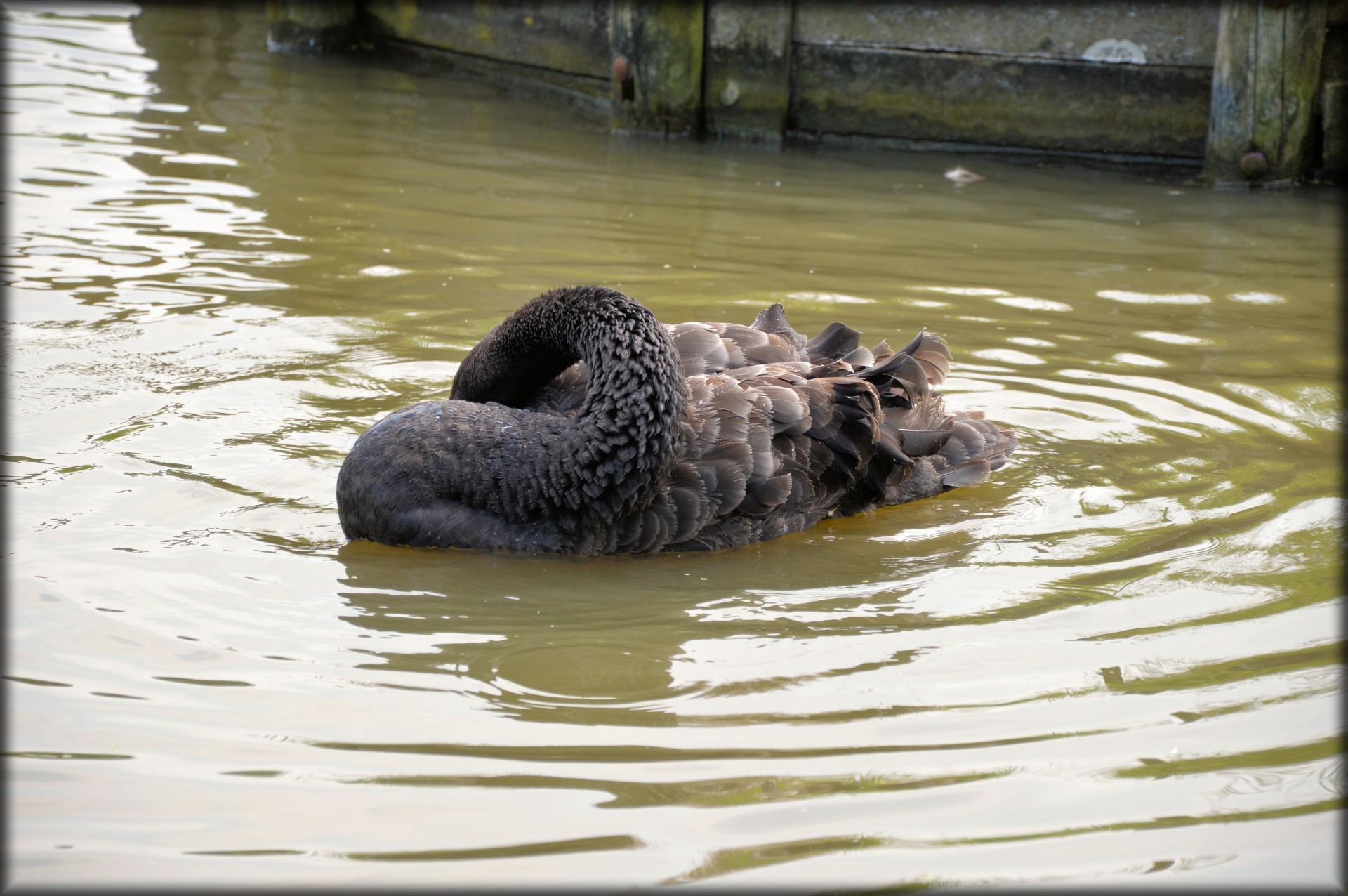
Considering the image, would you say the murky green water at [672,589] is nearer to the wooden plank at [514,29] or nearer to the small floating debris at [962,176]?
the small floating debris at [962,176]

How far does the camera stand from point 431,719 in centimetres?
344

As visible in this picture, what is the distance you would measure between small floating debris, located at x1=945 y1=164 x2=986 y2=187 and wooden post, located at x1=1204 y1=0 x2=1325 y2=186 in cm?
165

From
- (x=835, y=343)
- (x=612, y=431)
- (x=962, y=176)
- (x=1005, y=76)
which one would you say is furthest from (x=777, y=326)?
(x=1005, y=76)

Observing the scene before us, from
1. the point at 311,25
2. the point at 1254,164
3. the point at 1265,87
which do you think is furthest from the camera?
the point at 311,25

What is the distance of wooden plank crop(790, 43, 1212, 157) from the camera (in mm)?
9539

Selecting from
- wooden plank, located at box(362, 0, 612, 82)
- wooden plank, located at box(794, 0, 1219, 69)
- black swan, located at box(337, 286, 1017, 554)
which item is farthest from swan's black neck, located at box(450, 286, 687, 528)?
wooden plank, located at box(362, 0, 612, 82)

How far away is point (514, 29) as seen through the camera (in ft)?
39.1

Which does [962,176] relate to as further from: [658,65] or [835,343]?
[835,343]

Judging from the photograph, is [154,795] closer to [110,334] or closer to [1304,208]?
[110,334]

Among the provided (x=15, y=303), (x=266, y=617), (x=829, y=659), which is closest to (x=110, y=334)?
(x=15, y=303)

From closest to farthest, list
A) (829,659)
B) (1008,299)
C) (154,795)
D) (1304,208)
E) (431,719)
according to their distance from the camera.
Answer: (154,795) < (431,719) < (829,659) < (1008,299) < (1304,208)

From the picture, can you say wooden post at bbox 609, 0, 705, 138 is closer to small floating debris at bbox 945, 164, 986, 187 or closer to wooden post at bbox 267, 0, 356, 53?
small floating debris at bbox 945, 164, 986, 187

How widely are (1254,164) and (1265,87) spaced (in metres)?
0.53

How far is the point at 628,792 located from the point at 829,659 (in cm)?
93
